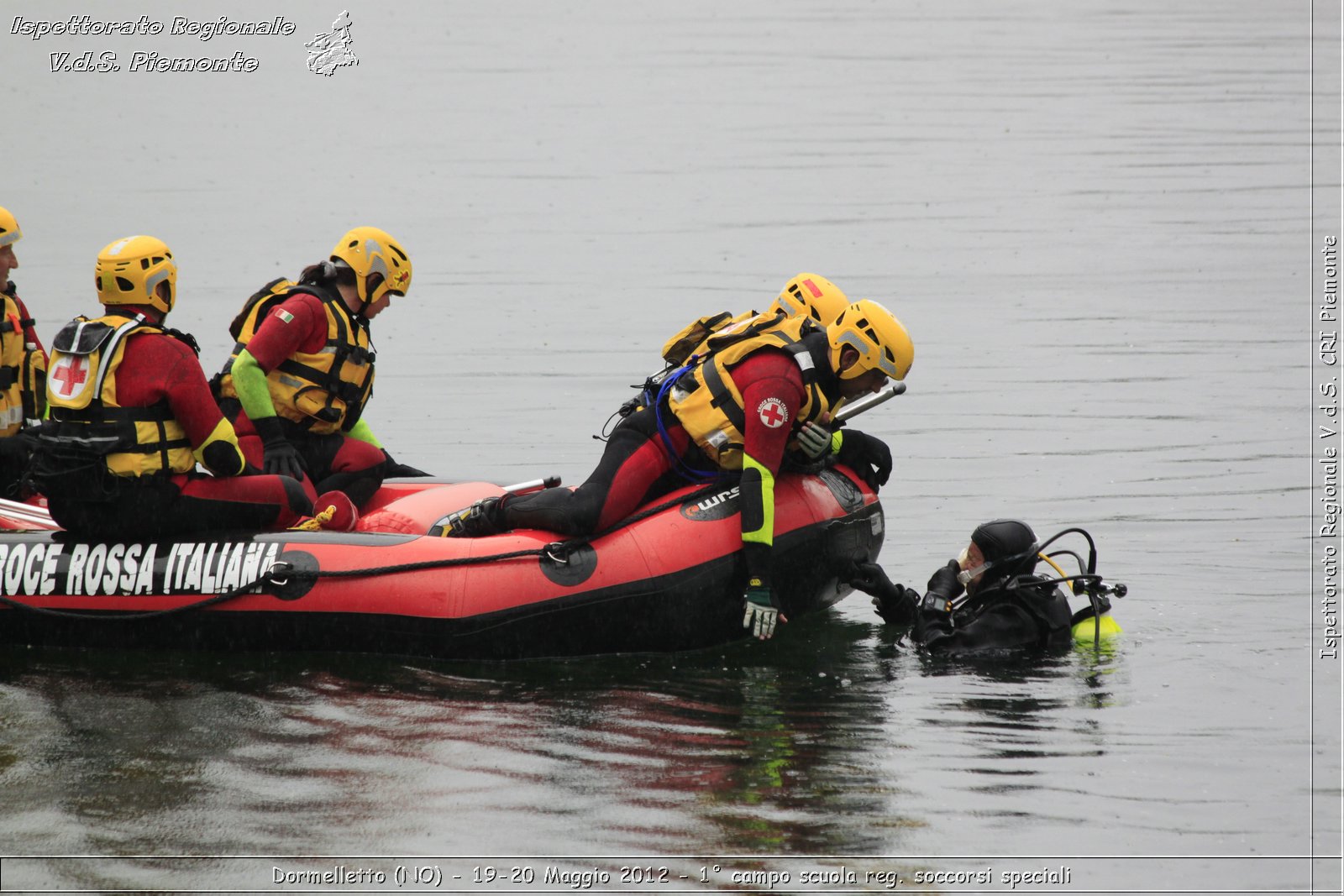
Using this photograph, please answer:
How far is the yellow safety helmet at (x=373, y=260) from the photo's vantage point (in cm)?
823

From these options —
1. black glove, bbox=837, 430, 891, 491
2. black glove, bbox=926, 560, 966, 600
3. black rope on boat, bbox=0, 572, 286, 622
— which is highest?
black glove, bbox=837, 430, 891, 491

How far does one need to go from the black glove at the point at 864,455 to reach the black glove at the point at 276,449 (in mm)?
2653

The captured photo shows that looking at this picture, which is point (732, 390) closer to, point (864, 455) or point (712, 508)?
point (712, 508)

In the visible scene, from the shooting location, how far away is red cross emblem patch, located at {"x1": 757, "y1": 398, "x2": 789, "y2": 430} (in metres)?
7.34

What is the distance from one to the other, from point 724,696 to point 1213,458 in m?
5.20

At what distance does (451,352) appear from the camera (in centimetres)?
1372

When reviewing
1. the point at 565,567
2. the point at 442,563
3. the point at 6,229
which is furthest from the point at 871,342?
the point at 6,229

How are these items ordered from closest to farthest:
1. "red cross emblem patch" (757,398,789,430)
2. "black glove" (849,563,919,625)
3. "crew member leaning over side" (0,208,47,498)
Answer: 1. "red cross emblem patch" (757,398,789,430)
2. "black glove" (849,563,919,625)
3. "crew member leaning over side" (0,208,47,498)

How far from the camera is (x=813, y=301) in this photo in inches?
327

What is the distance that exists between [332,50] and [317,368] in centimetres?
2125

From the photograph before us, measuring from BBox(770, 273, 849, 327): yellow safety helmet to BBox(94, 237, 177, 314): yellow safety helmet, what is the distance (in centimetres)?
287

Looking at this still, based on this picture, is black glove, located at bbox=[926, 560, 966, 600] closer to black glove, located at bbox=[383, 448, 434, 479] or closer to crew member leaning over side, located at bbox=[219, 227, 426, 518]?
crew member leaning over side, located at bbox=[219, 227, 426, 518]

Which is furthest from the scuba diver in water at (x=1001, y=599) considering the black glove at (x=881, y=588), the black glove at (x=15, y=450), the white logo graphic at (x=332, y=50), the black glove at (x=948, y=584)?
the white logo graphic at (x=332, y=50)

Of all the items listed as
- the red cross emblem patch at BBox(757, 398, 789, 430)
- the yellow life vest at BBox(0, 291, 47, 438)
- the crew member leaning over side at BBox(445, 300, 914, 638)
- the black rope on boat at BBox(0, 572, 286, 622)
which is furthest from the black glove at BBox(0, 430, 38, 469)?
the red cross emblem patch at BBox(757, 398, 789, 430)
